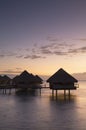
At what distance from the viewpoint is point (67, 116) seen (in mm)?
29859

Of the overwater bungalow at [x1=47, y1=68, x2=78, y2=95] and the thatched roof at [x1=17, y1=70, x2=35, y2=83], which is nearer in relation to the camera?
the overwater bungalow at [x1=47, y1=68, x2=78, y2=95]

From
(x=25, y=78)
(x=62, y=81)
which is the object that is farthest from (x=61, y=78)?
(x=25, y=78)

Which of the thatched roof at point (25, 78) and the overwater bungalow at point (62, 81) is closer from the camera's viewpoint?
the overwater bungalow at point (62, 81)

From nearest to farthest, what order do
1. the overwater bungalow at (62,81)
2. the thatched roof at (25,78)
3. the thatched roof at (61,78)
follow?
the thatched roof at (61,78)
the overwater bungalow at (62,81)
the thatched roof at (25,78)

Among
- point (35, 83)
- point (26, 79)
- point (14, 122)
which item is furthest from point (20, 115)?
point (35, 83)

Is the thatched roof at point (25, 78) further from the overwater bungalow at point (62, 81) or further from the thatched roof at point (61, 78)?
the thatched roof at point (61, 78)

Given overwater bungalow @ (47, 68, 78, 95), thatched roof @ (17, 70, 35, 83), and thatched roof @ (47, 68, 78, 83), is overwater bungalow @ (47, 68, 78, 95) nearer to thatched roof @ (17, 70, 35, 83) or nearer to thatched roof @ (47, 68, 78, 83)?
thatched roof @ (47, 68, 78, 83)

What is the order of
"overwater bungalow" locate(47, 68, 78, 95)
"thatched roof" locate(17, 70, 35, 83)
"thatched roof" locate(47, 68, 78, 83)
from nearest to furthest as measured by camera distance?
"thatched roof" locate(47, 68, 78, 83), "overwater bungalow" locate(47, 68, 78, 95), "thatched roof" locate(17, 70, 35, 83)

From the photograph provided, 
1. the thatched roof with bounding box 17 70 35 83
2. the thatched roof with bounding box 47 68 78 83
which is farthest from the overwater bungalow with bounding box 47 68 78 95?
the thatched roof with bounding box 17 70 35 83

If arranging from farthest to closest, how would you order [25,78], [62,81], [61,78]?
[25,78] → [61,78] → [62,81]

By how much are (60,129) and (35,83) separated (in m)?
42.2

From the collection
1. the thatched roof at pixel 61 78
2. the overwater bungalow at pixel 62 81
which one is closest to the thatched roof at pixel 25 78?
the overwater bungalow at pixel 62 81

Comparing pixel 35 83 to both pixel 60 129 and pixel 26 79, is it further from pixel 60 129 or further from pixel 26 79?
pixel 60 129

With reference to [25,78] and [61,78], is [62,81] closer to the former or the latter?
[61,78]
